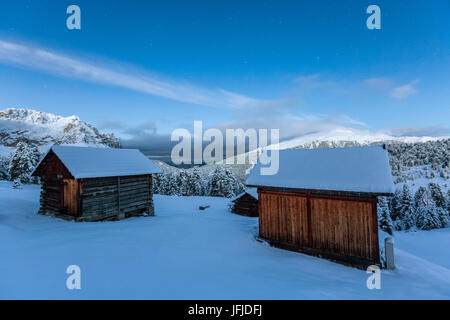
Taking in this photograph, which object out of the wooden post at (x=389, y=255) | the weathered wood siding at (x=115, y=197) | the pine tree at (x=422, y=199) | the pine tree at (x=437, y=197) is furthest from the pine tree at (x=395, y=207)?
the weathered wood siding at (x=115, y=197)

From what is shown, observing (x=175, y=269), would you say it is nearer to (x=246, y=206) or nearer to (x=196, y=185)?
(x=246, y=206)

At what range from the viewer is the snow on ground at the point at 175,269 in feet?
17.3

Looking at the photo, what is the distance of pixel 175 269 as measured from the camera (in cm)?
661

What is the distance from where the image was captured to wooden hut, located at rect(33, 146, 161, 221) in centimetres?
1366

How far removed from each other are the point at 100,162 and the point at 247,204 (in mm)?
15726

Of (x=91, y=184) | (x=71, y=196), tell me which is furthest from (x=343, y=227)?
(x=71, y=196)

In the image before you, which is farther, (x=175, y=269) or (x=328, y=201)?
(x=328, y=201)

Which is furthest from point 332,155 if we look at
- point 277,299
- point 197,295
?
point 197,295

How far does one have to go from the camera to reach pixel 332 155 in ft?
34.4

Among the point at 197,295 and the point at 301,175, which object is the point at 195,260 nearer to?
the point at 197,295

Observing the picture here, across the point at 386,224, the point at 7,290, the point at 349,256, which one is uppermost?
the point at 7,290

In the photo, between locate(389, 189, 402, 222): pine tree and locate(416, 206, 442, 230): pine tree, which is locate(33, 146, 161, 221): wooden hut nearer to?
locate(416, 206, 442, 230): pine tree

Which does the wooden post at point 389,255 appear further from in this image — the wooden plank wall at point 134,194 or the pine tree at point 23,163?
the pine tree at point 23,163

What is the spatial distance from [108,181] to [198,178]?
4031cm
